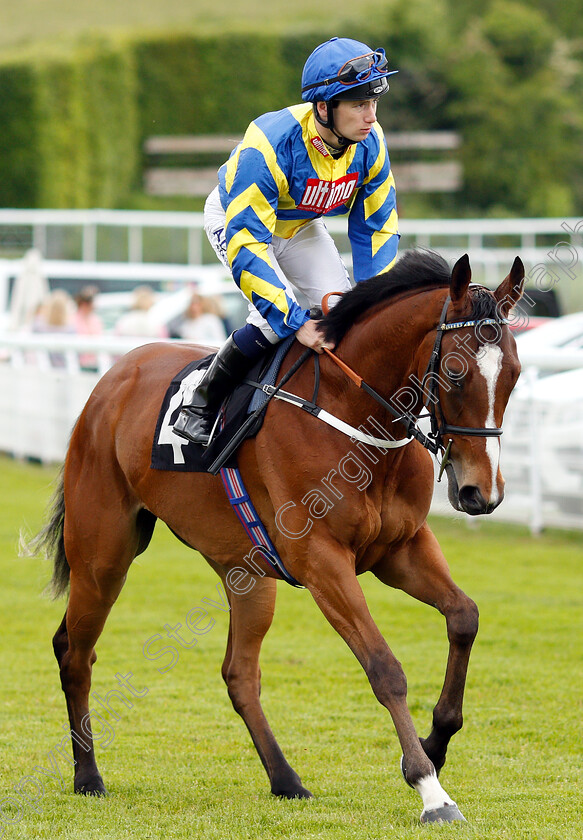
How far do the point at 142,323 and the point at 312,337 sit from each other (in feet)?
31.4

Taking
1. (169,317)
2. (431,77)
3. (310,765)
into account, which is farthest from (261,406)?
(431,77)

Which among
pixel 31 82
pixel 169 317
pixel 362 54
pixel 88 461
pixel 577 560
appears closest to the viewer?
pixel 362 54

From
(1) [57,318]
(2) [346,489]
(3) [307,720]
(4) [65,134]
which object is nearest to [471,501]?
(2) [346,489]

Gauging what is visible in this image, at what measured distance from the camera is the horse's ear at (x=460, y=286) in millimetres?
3520

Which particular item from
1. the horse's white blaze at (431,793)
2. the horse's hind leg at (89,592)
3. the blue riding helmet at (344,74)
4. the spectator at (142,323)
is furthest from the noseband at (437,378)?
the spectator at (142,323)

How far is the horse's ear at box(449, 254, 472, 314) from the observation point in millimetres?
3520

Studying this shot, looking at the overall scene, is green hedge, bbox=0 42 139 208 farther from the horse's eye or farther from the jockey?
the horse's eye

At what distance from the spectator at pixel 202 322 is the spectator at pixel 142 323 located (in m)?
0.39

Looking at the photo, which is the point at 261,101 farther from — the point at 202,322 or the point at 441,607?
the point at 441,607

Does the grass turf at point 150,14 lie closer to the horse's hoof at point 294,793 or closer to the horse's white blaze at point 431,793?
the horse's hoof at point 294,793

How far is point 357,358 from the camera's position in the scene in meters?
3.89

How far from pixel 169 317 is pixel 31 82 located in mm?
18221

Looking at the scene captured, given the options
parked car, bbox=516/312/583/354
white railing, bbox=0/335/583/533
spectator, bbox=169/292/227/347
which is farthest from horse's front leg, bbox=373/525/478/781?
spectator, bbox=169/292/227/347

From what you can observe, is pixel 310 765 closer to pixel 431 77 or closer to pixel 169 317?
pixel 169 317
